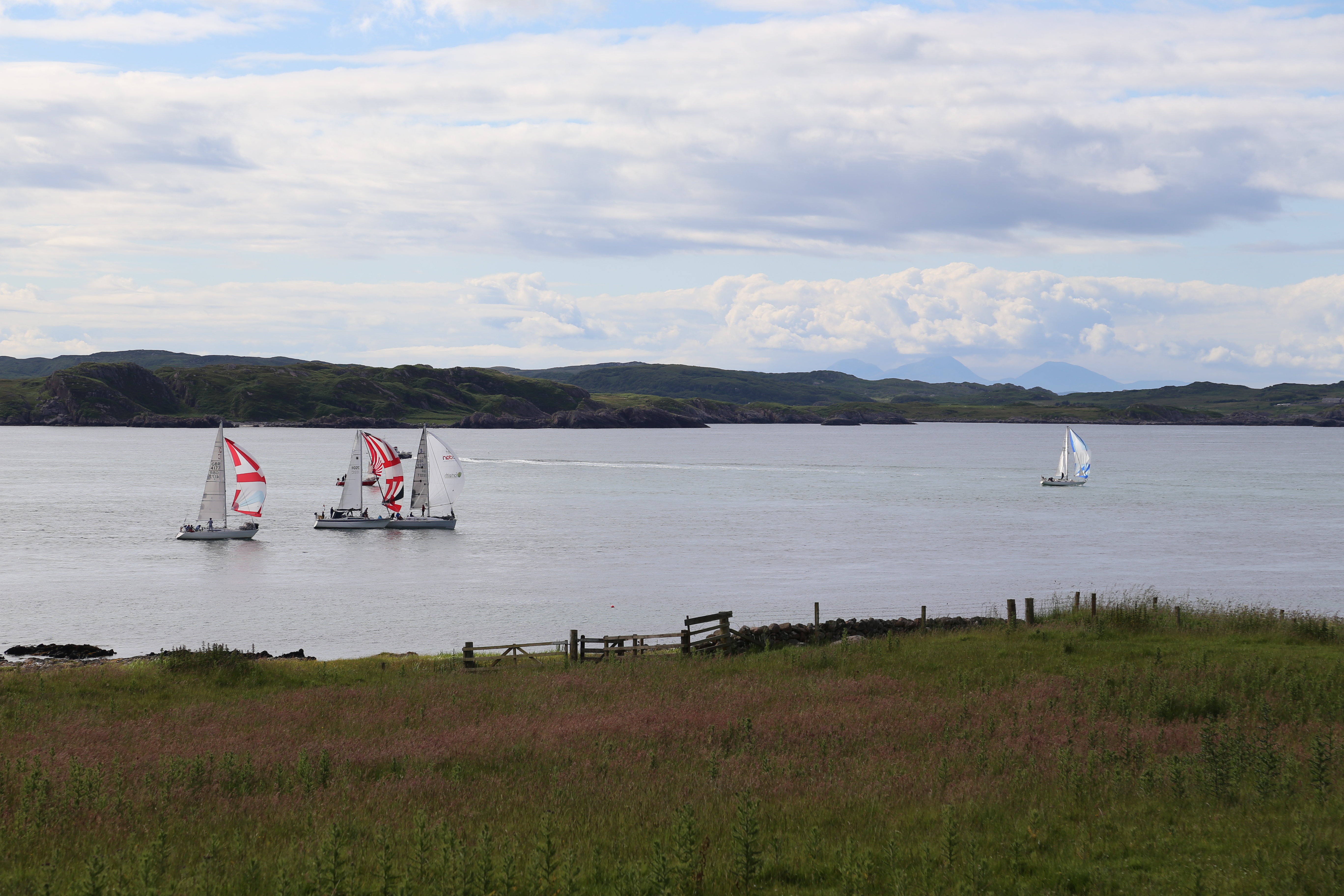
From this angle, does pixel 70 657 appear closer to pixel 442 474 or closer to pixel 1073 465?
pixel 442 474

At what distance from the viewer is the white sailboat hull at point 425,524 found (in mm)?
95812

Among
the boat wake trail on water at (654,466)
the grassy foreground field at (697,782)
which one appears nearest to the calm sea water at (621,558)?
the grassy foreground field at (697,782)

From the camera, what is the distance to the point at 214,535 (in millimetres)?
86625

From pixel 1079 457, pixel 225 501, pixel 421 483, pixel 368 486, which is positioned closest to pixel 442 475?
pixel 421 483

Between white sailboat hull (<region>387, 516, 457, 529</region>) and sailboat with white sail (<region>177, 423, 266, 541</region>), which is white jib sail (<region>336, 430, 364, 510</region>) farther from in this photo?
sailboat with white sail (<region>177, 423, 266, 541</region>)

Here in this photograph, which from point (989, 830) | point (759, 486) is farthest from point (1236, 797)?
point (759, 486)

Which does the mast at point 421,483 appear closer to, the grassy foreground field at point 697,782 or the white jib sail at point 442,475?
the white jib sail at point 442,475

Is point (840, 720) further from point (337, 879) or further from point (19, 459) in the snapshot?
point (19, 459)

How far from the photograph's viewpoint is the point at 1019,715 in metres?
20.4

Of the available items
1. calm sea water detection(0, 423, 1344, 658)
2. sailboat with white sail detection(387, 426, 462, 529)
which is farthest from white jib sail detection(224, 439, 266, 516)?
sailboat with white sail detection(387, 426, 462, 529)

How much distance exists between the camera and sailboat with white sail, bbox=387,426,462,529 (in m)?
95.9

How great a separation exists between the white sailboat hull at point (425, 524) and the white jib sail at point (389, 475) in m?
2.90

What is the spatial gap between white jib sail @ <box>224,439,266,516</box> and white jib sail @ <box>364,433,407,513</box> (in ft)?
35.2

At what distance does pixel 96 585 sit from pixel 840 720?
5789 cm
